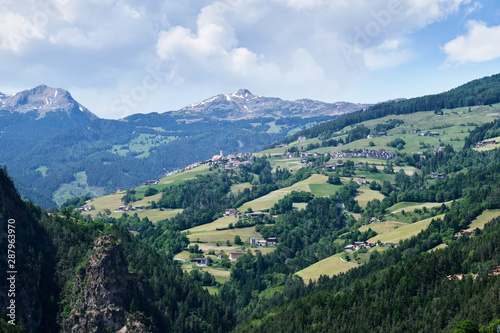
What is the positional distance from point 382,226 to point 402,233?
67.7 feet

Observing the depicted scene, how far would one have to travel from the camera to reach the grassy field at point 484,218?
463 feet

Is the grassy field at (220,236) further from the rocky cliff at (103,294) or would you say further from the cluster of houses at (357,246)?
the rocky cliff at (103,294)

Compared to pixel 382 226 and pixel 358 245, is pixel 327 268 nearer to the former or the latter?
pixel 358 245

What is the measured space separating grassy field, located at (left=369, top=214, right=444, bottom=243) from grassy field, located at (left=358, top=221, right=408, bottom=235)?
21.3 feet

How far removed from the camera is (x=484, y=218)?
14525cm

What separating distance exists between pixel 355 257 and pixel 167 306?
6214 centimetres

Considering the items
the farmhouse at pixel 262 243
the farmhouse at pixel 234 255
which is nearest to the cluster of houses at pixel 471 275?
the farmhouse at pixel 234 255

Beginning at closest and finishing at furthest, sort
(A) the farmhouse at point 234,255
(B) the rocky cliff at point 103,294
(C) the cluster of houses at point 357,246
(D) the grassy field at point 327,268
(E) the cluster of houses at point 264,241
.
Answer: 1. (B) the rocky cliff at point 103,294
2. (D) the grassy field at point 327,268
3. (C) the cluster of houses at point 357,246
4. (A) the farmhouse at point 234,255
5. (E) the cluster of houses at point 264,241

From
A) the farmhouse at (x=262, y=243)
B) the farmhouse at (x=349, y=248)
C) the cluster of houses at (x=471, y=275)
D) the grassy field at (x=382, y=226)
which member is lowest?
the farmhouse at (x=262, y=243)

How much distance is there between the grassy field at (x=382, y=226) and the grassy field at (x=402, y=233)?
6489 mm

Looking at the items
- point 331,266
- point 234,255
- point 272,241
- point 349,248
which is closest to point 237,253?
point 234,255

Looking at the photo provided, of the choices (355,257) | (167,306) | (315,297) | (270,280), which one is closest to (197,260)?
(270,280)

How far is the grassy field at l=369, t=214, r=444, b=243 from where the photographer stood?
156m

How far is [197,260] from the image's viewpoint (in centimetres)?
16788
